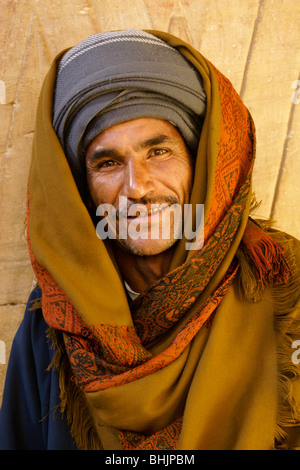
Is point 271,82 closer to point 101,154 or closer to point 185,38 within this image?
point 185,38

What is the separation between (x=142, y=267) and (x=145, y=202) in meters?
0.29

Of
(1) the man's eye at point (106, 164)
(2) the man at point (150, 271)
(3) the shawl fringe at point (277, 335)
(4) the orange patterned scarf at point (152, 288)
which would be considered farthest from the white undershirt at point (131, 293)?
(1) the man's eye at point (106, 164)

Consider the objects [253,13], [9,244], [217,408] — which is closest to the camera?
[217,408]

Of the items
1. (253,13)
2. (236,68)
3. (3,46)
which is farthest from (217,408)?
(3,46)

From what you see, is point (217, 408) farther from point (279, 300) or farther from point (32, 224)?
point (32, 224)

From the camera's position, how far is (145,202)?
1850mm

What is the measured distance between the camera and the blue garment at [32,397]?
1.88 meters

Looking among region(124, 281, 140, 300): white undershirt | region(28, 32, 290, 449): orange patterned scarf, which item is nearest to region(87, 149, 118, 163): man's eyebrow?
region(28, 32, 290, 449): orange patterned scarf

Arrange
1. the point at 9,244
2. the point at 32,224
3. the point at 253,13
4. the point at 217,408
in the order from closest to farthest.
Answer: the point at 217,408
the point at 32,224
the point at 253,13
the point at 9,244

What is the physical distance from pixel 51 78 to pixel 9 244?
82 centimetres

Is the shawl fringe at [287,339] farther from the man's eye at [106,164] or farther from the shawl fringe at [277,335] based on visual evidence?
the man's eye at [106,164]

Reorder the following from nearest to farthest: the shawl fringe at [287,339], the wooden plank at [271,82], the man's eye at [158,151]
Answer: the shawl fringe at [287,339] < the man's eye at [158,151] < the wooden plank at [271,82]

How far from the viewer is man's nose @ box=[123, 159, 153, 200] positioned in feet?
5.99

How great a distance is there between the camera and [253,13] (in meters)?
2.30
